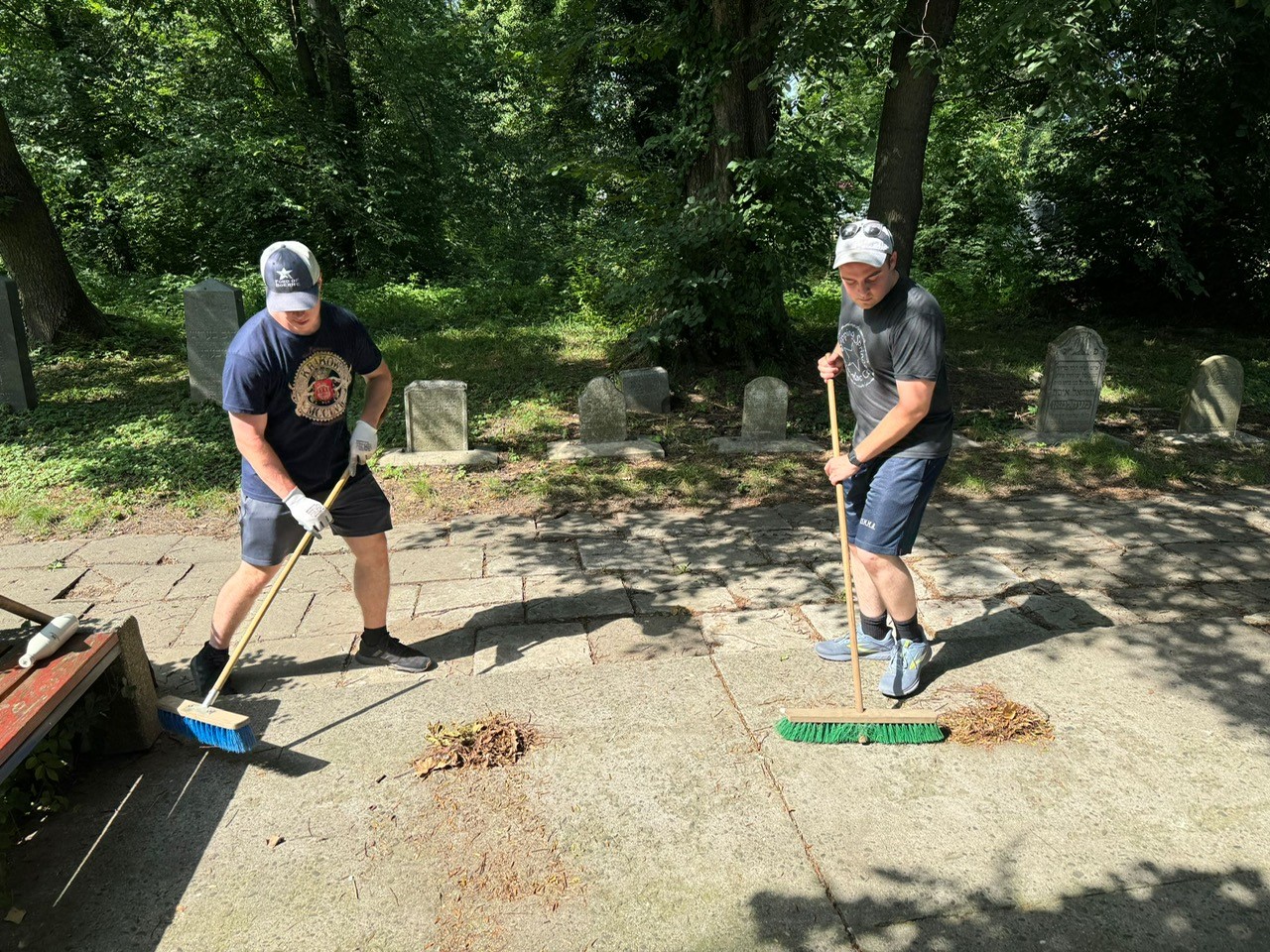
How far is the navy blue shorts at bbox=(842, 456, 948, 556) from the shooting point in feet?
11.3

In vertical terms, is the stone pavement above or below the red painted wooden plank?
below

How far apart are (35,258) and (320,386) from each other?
839 centimetres

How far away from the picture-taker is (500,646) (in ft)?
13.6

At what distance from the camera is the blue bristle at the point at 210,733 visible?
3201 millimetres

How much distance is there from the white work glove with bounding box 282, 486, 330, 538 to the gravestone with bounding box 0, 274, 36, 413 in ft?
22.3

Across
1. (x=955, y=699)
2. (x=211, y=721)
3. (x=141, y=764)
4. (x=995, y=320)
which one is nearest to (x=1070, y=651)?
(x=955, y=699)

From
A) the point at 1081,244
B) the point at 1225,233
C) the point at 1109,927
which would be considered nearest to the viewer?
the point at 1109,927

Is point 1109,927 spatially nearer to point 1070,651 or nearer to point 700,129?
point 1070,651

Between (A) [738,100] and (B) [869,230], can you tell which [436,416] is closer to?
(A) [738,100]

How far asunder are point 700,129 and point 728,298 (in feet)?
5.84

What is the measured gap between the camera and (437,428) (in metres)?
7.18

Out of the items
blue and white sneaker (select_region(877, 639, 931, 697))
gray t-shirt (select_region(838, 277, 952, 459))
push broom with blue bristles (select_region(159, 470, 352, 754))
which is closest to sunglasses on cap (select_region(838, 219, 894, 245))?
gray t-shirt (select_region(838, 277, 952, 459))

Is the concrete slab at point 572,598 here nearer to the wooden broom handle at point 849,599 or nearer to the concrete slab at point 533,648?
the concrete slab at point 533,648

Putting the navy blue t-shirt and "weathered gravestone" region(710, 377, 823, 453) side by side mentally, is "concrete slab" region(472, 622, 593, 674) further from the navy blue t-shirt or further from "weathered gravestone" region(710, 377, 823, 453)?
"weathered gravestone" region(710, 377, 823, 453)
